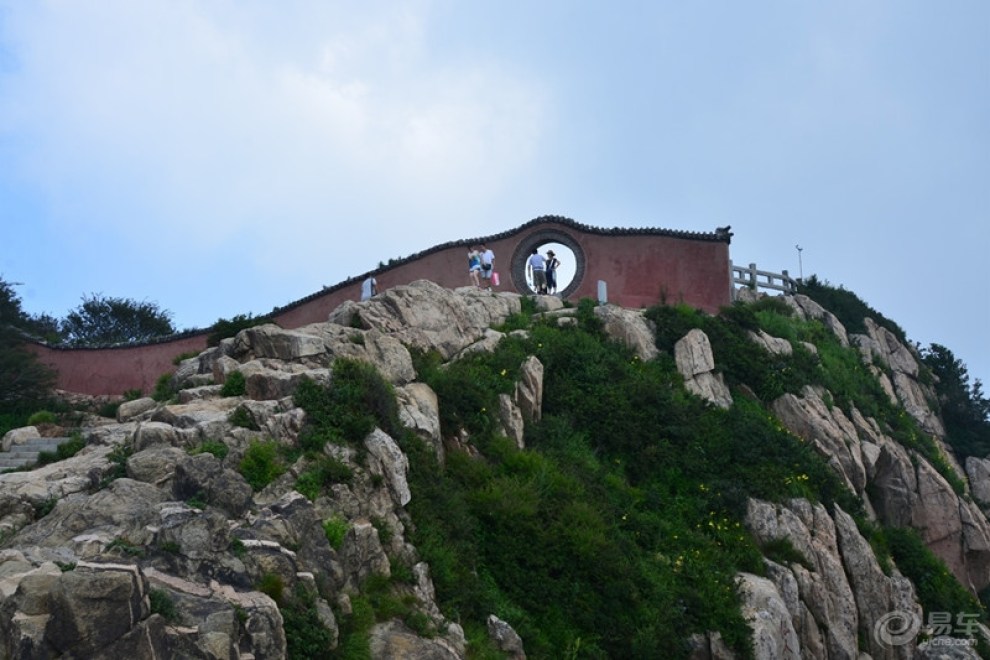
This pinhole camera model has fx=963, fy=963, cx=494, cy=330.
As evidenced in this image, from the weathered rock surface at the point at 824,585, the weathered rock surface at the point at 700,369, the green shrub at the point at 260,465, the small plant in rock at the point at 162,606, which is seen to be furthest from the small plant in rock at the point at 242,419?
the weathered rock surface at the point at 700,369

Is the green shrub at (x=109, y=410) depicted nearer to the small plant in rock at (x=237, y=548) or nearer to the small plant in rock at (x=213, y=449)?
the small plant in rock at (x=213, y=449)

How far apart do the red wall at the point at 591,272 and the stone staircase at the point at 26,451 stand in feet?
21.9

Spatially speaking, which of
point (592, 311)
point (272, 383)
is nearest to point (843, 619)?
point (592, 311)

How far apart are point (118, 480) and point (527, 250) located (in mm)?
13302

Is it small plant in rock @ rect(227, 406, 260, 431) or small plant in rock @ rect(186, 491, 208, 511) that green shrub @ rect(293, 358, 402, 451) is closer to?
small plant in rock @ rect(227, 406, 260, 431)

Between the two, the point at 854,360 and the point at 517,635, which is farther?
the point at 854,360

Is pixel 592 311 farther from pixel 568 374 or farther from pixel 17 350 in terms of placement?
pixel 17 350

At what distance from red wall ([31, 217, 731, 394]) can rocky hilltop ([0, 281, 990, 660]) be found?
1417mm

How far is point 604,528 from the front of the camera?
15.0 metres

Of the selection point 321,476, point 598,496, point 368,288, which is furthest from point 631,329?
point 321,476

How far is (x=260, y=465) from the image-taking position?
12.0 metres

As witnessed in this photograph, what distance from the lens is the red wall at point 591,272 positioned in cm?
2234

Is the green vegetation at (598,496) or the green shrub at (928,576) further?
the green shrub at (928,576)

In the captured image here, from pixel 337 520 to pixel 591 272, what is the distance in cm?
1267
